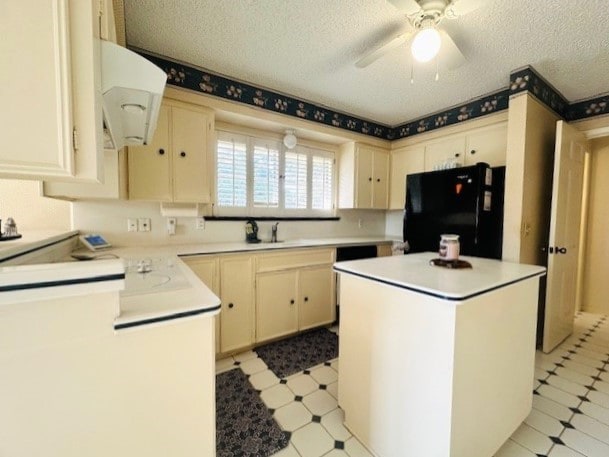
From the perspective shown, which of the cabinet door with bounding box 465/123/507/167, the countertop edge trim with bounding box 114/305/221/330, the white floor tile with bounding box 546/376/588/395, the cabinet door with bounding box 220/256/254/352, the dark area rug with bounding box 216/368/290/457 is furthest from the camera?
the cabinet door with bounding box 465/123/507/167

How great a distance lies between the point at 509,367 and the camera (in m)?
Answer: 1.32

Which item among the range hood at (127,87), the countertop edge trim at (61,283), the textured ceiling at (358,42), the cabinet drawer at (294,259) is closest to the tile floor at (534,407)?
the cabinet drawer at (294,259)

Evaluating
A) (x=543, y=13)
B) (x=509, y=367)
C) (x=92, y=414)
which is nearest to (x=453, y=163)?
(x=543, y=13)

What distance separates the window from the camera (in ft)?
8.75

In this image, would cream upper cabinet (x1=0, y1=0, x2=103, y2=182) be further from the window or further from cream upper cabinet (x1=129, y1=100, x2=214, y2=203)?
the window

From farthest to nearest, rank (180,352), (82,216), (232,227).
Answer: (232,227)
(82,216)
(180,352)

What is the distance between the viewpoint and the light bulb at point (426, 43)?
138 cm

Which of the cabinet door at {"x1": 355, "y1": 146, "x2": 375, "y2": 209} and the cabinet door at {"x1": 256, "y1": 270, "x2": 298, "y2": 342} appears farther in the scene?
the cabinet door at {"x1": 355, "y1": 146, "x2": 375, "y2": 209}

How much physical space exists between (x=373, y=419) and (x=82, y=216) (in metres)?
2.45

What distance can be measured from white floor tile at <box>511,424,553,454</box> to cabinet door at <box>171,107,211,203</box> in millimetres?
2651

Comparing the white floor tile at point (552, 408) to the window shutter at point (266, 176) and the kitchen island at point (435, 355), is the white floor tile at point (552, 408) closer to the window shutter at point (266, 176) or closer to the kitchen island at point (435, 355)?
the kitchen island at point (435, 355)

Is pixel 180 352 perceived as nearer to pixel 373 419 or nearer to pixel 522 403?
pixel 373 419

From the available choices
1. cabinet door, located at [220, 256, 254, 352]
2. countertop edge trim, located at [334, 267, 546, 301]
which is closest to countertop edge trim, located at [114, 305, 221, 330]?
countertop edge trim, located at [334, 267, 546, 301]

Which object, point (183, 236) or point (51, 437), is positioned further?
point (183, 236)
